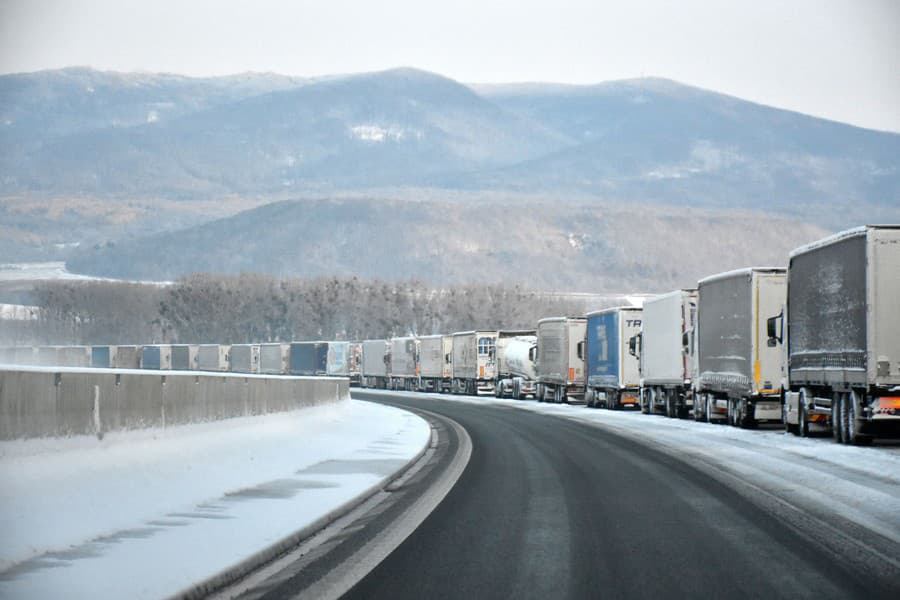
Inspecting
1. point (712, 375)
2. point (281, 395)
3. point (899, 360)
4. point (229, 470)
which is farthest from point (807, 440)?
point (229, 470)

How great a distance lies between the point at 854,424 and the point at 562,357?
38.0 metres

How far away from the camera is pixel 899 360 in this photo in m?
28.1

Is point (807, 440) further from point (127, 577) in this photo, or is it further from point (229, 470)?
point (127, 577)

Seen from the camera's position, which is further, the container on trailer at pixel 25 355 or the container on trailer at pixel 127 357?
the container on trailer at pixel 127 357

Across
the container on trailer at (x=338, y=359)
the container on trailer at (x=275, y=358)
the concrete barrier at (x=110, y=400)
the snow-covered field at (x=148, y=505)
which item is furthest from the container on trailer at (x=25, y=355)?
the snow-covered field at (x=148, y=505)

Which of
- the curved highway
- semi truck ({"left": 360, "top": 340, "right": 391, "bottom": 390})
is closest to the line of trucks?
the curved highway

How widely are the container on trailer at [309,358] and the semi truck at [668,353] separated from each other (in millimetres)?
63983

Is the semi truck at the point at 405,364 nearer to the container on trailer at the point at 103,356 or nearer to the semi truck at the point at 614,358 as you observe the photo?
the semi truck at the point at 614,358

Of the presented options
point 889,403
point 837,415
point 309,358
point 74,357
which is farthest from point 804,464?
point 74,357

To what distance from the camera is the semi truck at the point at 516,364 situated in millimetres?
77250

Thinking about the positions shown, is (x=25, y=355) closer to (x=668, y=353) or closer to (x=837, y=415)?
(x=668, y=353)

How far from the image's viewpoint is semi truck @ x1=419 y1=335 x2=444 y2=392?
3671 inches

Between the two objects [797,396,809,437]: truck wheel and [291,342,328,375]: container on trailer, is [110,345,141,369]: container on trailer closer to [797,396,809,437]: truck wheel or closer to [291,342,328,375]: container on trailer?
[291,342,328,375]: container on trailer

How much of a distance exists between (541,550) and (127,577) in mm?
4160
